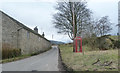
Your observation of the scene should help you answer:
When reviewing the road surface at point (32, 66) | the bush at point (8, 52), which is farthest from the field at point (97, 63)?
the bush at point (8, 52)

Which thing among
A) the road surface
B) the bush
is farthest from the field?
the bush

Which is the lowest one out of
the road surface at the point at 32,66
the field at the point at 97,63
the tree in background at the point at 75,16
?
the road surface at the point at 32,66

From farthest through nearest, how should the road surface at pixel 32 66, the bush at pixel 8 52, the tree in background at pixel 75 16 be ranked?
the tree in background at pixel 75 16 < the bush at pixel 8 52 < the road surface at pixel 32 66

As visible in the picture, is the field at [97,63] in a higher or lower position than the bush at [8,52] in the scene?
higher

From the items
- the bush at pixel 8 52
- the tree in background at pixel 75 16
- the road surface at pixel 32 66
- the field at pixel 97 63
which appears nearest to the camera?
the field at pixel 97 63

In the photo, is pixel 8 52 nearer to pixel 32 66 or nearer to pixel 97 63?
pixel 32 66

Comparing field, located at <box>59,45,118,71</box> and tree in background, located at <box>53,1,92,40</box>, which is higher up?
tree in background, located at <box>53,1,92,40</box>

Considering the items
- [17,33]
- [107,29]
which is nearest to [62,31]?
[17,33]

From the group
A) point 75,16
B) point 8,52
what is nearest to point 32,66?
point 8,52

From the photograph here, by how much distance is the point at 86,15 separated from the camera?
757 inches

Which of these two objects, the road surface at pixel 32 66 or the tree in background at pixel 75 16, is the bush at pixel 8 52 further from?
the tree in background at pixel 75 16

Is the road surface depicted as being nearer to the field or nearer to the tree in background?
the field

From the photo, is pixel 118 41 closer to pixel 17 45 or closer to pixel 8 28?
pixel 17 45

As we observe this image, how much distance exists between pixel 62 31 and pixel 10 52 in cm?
973
